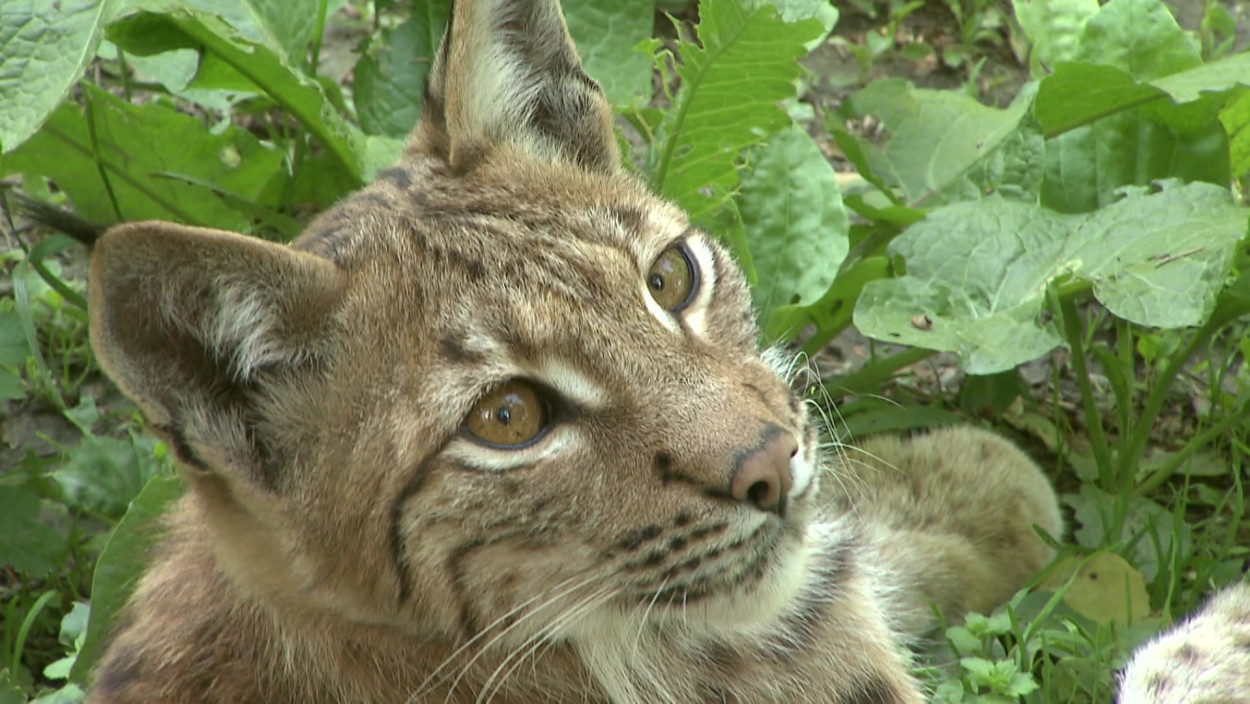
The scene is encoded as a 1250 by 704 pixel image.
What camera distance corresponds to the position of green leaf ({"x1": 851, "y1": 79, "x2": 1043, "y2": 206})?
458cm

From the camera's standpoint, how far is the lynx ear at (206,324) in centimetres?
262

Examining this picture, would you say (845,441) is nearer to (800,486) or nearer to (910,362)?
(910,362)

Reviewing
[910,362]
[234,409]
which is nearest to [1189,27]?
[910,362]

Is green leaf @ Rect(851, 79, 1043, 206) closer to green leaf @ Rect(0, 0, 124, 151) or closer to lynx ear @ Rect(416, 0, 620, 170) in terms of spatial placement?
lynx ear @ Rect(416, 0, 620, 170)

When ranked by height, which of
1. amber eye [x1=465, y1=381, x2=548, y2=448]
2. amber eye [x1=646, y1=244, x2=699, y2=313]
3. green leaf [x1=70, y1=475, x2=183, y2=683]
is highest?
amber eye [x1=646, y1=244, x2=699, y2=313]

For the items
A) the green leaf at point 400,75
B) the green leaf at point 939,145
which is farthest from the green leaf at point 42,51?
the green leaf at point 939,145

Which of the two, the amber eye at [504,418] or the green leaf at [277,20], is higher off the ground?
the amber eye at [504,418]

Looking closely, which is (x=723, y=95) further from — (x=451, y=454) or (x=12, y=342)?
(x=12, y=342)

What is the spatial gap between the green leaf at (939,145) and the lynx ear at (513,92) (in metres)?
1.48

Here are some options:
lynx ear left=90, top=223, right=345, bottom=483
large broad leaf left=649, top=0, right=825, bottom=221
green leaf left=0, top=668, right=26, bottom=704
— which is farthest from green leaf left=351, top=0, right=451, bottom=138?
green leaf left=0, top=668, right=26, bottom=704

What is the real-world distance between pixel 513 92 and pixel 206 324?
1.12 meters

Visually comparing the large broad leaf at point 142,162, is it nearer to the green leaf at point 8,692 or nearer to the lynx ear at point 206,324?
the green leaf at point 8,692

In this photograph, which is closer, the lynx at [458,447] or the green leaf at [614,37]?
the lynx at [458,447]

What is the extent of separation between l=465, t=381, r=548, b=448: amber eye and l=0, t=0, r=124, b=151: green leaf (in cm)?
149
